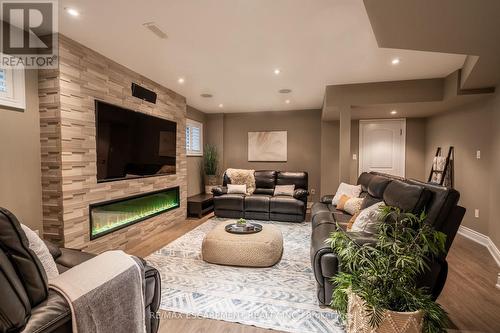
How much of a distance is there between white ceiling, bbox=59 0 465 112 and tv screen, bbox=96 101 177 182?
678mm

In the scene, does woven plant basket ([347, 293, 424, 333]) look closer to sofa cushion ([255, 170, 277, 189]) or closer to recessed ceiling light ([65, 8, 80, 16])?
recessed ceiling light ([65, 8, 80, 16])

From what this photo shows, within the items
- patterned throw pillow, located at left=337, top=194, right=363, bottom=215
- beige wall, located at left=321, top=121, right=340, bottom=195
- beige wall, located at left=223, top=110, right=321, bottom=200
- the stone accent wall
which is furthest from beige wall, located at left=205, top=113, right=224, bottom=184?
patterned throw pillow, located at left=337, top=194, right=363, bottom=215

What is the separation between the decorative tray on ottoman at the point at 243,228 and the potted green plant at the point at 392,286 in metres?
1.47

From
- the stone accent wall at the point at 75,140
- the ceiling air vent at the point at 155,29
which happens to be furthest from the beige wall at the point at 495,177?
the stone accent wall at the point at 75,140

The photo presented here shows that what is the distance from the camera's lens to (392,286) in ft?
4.85

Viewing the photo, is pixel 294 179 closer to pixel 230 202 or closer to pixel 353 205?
pixel 230 202

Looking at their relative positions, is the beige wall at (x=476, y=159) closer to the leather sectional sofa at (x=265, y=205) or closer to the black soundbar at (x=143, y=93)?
the leather sectional sofa at (x=265, y=205)

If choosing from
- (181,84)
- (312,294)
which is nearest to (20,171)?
(181,84)

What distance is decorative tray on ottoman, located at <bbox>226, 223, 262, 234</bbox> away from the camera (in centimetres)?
295

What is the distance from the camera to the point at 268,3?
6.36ft

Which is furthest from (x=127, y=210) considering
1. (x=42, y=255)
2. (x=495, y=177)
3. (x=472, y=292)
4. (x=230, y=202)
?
(x=495, y=177)

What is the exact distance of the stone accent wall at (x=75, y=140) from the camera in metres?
2.51

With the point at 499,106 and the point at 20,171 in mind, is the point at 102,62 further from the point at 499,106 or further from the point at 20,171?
the point at 499,106

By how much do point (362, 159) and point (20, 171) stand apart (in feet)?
18.9
